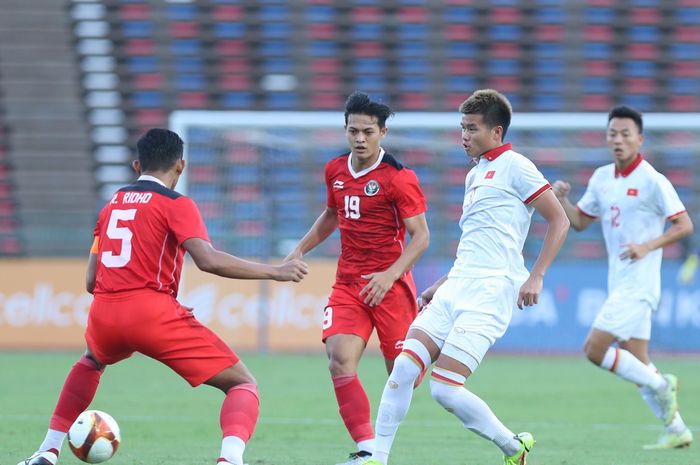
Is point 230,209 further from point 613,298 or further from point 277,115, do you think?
→ point 613,298

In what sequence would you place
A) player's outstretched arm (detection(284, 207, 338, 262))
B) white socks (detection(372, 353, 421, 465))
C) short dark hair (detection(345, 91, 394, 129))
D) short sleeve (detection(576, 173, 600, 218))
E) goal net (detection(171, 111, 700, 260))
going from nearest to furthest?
1. white socks (detection(372, 353, 421, 465))
2. short dark hair (detection(345, 91, 394, 129))
3. player's outstretched arm (detection(284, 207, 338, 262))
4. short sleeve (detection(576, 173, 600, 218))
5. goal net (detection(171, 111, 700, 260))

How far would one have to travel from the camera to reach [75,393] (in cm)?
628

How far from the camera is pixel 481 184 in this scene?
6422mm

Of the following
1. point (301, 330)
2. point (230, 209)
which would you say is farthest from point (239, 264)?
point (230, 209)

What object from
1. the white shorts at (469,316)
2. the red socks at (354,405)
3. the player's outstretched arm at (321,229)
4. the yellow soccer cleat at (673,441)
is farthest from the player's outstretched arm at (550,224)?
the yellow soccer cleat at (673,441)

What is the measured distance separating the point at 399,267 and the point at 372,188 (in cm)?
58

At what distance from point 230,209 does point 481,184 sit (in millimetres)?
12969

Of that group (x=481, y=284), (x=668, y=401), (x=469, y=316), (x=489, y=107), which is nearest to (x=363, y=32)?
(x=668, y=401)

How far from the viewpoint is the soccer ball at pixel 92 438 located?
6086 millimetres

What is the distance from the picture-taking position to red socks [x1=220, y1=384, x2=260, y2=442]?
19.2 ft

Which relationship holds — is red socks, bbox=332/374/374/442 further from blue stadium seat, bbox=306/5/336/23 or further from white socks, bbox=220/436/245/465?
blue stadium seat, bbox=306/5/336/23

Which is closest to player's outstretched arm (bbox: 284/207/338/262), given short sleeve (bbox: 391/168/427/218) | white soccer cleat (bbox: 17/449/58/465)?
short sleeve (bbox: 391/168/427/218)

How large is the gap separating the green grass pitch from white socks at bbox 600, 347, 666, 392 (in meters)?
0.46

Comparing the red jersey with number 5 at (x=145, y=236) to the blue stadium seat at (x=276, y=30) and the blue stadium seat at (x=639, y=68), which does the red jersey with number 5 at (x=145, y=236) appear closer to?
the blue stadium seat at (x=276, y=30)
